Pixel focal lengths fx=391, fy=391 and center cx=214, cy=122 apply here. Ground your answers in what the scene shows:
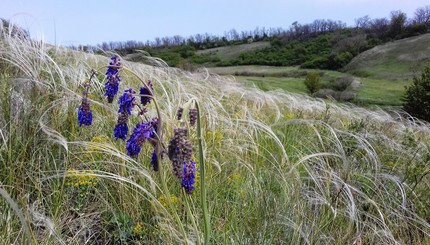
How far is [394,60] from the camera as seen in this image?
203ft

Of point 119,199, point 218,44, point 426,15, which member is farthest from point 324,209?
point 218,44

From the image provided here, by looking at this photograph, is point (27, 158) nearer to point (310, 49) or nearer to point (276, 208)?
point (276, 208)

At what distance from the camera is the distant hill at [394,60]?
5644 centimetres

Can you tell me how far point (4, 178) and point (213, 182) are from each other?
1197 millimetres

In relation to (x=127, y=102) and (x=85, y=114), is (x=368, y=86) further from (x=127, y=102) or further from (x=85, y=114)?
(x=127, y=102)

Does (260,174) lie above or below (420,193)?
above

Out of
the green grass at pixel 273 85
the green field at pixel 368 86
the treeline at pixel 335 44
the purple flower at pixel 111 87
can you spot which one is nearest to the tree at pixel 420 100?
the green grass at pixel 273 85

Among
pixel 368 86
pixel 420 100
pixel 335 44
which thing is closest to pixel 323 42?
pixel 335 44

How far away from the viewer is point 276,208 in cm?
213

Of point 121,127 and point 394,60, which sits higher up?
point 121,127

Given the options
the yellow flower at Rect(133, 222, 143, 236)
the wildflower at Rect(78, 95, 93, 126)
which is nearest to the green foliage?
the yellow flower at Rect(133, 222, 143, 236)

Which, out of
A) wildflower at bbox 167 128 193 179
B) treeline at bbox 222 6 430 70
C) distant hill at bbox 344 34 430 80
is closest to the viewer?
wildflower at bbox 167 128 193 179

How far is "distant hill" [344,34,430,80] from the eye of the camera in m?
56.4

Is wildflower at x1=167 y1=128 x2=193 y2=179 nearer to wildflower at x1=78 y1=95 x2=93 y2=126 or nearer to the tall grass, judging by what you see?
the tall grass
